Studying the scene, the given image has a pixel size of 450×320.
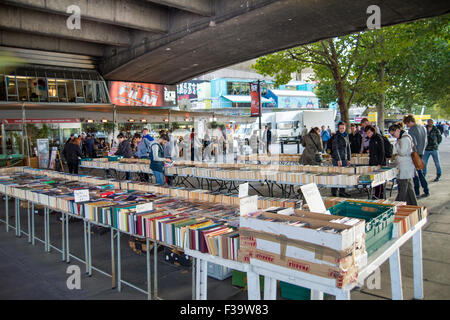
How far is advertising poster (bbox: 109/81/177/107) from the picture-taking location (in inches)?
790

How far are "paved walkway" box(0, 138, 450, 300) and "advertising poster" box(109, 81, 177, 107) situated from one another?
14908 mm

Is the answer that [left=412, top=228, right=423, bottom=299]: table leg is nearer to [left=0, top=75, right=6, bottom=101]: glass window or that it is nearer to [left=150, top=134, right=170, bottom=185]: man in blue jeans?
[left=150, top=134, right=170, bottom=185]: man in blue jeans

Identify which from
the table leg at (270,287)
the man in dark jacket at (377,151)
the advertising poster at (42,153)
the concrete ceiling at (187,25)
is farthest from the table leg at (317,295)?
the advertising poster at (42,153)

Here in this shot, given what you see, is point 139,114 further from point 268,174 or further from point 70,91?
point 268,174

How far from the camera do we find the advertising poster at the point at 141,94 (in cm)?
2008

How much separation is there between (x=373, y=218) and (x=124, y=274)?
307 cm

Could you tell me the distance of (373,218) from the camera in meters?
A: 2.72

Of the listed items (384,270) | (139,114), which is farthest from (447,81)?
(384,270)

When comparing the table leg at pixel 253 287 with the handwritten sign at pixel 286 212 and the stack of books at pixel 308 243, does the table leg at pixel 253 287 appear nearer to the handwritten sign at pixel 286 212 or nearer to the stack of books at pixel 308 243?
the stack of books at pixel 308 243

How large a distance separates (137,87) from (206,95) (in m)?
24.4

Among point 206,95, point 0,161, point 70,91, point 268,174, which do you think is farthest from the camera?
point 206,95

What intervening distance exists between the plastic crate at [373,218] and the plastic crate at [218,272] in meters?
1.55
